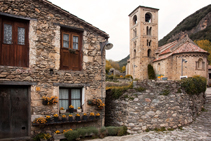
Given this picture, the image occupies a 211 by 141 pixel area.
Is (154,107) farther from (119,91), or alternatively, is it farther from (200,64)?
(200,64)

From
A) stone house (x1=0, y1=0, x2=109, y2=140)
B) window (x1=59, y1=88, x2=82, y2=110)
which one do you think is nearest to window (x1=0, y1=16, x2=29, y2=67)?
stone house (x1=0, y1=0, x2=109, y2=140)

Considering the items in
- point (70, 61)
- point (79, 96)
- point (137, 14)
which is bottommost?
point (79, 96)

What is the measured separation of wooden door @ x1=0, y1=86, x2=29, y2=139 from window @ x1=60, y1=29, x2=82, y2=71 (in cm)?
223

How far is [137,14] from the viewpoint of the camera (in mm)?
38562

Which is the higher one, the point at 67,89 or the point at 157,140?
the point at 67,89

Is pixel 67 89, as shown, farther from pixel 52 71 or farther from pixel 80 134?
pixel 80 134

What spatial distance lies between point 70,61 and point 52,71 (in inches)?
43.9

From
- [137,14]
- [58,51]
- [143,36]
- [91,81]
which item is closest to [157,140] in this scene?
[91,81]

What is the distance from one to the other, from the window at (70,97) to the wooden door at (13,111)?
160cm

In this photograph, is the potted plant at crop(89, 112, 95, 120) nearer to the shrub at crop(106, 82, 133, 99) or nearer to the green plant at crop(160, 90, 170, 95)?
the shrub at crop(106, 82, 133, 99)

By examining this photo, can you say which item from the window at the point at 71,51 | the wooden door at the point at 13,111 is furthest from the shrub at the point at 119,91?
the wooden door at the point at 13,111

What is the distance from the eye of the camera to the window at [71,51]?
8602 millimetres

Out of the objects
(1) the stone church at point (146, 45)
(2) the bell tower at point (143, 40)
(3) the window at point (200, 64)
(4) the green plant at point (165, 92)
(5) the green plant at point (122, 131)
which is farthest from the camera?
(2) the bell tower at point (143, 40)

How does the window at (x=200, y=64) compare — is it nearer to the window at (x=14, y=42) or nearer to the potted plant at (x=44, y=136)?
the potted plant at (x=44, y=136)
